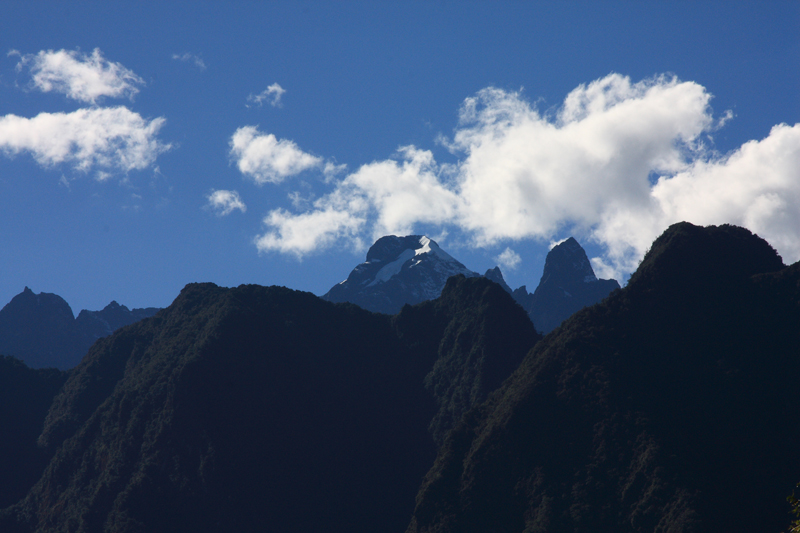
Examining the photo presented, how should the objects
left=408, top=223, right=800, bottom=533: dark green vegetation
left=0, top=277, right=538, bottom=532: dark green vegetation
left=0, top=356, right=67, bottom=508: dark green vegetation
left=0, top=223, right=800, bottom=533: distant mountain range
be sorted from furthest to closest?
left=0, top=356, right=67, bottom=508: dark green vegetation → left=0, top=277, right=538, bottom=532: dark green vegetation → left=0, top=223, right=800, bottom=533: distant mountain range → left=408, top=223, right=800, bottom=533: dark green vegetation

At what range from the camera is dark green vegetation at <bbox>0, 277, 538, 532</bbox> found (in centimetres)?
10338

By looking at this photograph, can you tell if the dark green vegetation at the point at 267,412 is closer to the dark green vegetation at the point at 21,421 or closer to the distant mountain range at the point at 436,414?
the distant mountain range at the point at 436,414

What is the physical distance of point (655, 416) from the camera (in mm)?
83250

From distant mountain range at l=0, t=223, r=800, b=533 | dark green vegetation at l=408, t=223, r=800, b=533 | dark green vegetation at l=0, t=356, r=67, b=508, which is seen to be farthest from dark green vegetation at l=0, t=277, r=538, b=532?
dark green vegetation at l=408, t=223, r=800, b=533

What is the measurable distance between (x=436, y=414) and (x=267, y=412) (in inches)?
1032

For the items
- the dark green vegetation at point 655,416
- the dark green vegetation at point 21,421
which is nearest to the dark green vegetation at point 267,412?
the dark green vegetation at point 21,421

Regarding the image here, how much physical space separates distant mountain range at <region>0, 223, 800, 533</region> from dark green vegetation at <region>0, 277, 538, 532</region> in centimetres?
31

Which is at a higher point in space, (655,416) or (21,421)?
(21,421)

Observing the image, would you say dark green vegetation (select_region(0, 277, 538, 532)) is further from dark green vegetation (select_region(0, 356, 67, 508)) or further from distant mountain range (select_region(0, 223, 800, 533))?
dark green vegetation (select_region(0, 356, 67, 508))

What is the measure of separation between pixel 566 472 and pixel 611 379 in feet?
41.4

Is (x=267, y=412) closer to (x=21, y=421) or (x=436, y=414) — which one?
(x=436, y=414)

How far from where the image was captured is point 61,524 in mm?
106000

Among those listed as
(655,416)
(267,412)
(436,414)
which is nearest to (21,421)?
(267,412)

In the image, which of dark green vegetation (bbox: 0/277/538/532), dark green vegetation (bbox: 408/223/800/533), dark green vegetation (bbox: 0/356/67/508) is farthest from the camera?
dark green vegetation (bbox: 0/356/67/508)
